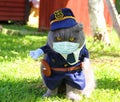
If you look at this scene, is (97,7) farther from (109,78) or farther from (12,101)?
(12,101)

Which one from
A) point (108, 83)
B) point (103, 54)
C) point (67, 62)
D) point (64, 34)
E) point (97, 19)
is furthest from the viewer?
point (97, 19)

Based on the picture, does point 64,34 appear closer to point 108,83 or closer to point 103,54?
point 108,83

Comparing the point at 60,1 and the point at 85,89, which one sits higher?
the point at 60,1

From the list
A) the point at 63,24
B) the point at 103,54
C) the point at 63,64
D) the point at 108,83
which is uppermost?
the point at 63,24

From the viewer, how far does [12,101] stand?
5309mm

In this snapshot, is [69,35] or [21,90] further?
[21,90]

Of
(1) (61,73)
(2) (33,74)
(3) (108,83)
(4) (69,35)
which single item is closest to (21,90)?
(1) (61,73)

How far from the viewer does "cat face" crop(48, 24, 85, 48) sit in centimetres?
506

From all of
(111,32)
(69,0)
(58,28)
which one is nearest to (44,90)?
(58,28)

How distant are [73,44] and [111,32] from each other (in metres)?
10.4

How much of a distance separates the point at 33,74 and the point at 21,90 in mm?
1027

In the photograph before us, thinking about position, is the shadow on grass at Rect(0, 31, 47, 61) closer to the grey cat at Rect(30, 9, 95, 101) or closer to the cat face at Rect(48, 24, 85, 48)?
the grey cat at Rect(30, 9, 95, 101)

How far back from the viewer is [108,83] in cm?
630

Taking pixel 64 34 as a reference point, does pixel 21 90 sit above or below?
below
